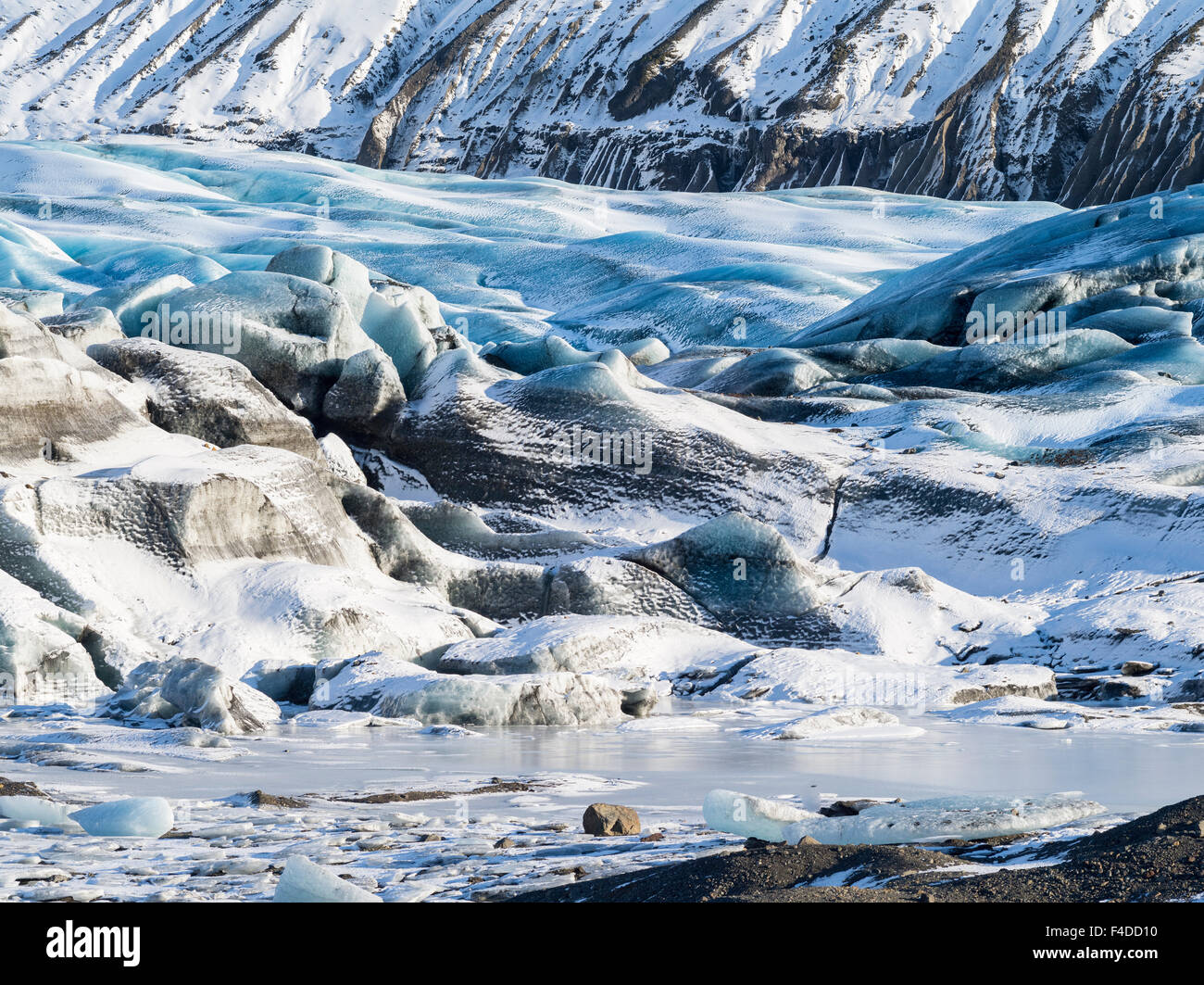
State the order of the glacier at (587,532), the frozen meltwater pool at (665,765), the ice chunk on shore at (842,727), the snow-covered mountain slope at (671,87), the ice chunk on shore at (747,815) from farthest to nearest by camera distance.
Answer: the snow-covered mountain slope at (671,87)
the glacier at (587,532)
the ice chunk on shore at (842,727)
the frozen meltwater pool at (665,765)
the ice chunk on shore at (747,815)

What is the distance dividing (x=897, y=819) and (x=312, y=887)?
1.85 meters

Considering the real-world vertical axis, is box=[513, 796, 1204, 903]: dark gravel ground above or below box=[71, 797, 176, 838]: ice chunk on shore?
below

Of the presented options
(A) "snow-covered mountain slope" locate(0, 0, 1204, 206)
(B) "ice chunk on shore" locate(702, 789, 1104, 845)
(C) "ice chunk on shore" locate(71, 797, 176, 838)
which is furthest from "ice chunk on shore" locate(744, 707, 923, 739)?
(A) "snow-covered mountain slope" locate(0, 0, 1204, 206)

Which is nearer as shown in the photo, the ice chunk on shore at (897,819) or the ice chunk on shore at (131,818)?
the ice chunk on shore at (897,819)

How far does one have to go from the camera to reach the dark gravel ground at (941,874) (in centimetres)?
324

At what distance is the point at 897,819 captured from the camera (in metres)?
4.41

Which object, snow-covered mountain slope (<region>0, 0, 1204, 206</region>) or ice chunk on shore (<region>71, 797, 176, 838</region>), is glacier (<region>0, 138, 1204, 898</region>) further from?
snow-covered mountain slope (<region>0, 0, 1204, 206</region>)

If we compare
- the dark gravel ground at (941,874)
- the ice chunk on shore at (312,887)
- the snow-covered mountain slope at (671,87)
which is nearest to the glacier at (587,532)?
the ice chunk on shore at (312,887)

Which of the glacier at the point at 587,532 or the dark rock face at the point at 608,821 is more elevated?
the glacier at the point at 587,532

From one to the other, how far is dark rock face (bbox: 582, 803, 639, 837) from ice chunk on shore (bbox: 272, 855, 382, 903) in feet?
4.13

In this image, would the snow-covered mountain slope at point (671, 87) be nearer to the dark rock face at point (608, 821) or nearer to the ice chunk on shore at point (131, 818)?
the dark rock face at point (608, 821)

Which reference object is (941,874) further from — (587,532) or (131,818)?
(587,532)

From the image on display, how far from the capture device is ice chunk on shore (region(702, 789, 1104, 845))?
170 inches

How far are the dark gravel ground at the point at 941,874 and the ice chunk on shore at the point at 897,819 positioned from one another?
0.24 metres
